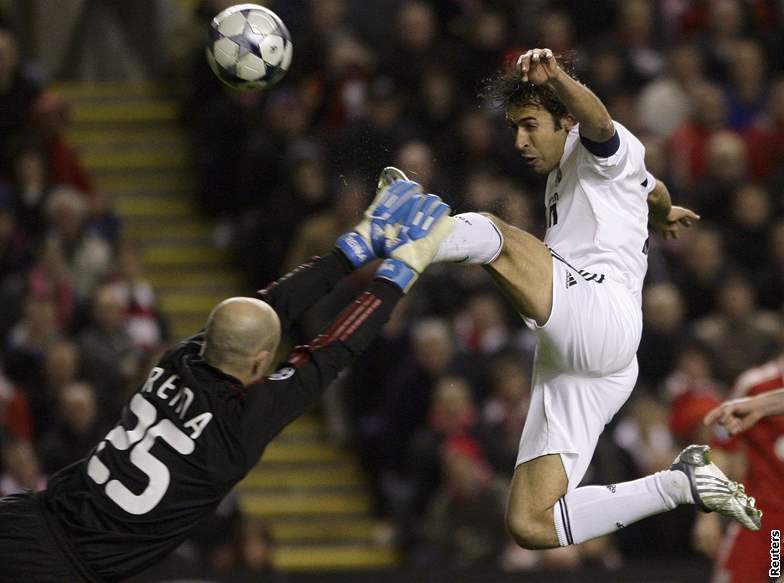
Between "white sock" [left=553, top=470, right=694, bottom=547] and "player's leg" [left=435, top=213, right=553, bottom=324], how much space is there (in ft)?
2.47

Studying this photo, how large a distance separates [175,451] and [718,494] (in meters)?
2.09

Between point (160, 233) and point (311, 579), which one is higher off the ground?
point (160, 233)

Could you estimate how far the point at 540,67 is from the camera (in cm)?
588

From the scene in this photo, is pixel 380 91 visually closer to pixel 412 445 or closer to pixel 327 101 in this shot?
pixel 327 101

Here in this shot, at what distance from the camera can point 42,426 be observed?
9758 millimetres

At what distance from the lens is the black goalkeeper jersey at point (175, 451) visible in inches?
226

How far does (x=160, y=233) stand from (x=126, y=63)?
5.95ft

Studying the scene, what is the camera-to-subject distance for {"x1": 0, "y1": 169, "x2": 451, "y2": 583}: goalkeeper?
18.8 feet

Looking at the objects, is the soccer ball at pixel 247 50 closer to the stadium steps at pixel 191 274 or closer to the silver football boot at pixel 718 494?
the silver football boot at pixel 718 494

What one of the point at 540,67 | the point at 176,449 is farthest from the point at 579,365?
the point at 176,449

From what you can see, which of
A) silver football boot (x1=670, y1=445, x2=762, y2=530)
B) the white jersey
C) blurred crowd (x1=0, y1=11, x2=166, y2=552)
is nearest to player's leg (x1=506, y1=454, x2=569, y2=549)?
silver football boot (x1=670, y1=445, x2=762, y2=530)

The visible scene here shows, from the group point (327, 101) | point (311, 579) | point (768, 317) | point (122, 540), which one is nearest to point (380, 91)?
point (327, 101)

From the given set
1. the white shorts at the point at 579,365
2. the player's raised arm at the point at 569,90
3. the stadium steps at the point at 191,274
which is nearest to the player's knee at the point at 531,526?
the white shorts at the point at 579,365

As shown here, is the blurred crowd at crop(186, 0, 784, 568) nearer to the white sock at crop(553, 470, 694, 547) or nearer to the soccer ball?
the soccer ball
